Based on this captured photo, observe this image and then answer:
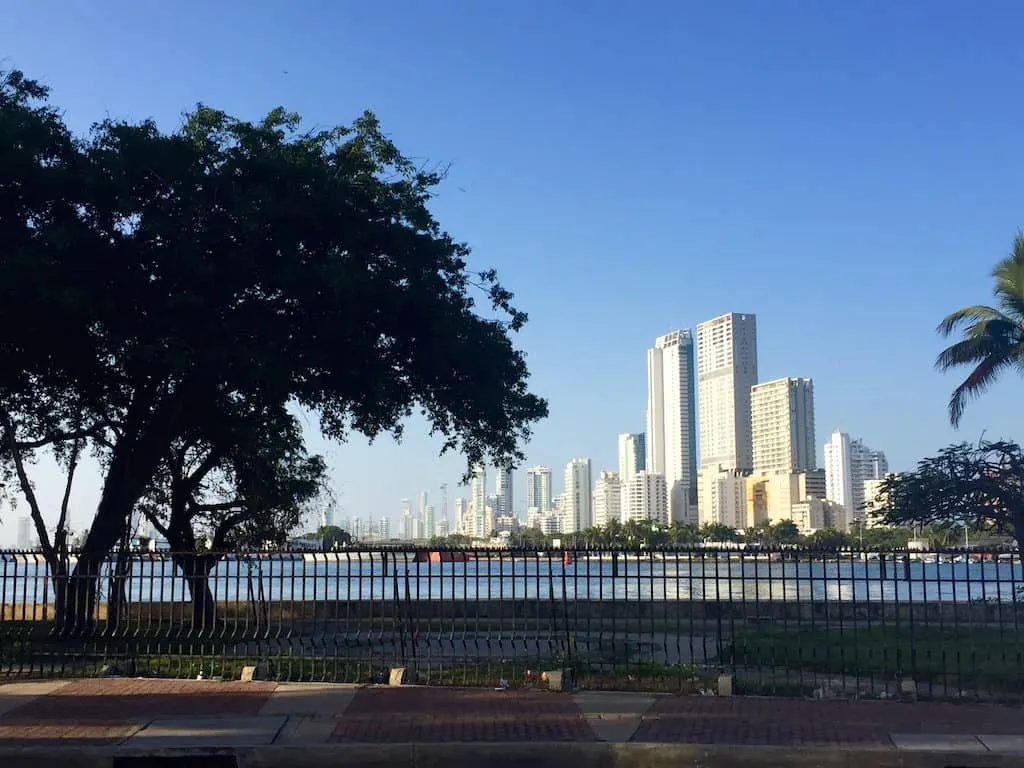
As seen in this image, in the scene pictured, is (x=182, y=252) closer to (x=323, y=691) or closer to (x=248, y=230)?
(x=248, y=230)

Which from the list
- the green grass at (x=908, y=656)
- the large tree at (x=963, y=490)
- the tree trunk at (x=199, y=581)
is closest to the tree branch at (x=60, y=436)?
the tree trunk at (x=199, y=581)

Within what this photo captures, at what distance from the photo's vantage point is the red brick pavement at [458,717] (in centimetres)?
941

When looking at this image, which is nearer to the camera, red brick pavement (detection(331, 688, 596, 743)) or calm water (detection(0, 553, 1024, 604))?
red brick pavement (detection(331, 688, 596, 743))

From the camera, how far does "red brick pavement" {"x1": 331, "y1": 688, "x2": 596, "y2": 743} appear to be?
30.9 feet

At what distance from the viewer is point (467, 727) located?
973 centimetres

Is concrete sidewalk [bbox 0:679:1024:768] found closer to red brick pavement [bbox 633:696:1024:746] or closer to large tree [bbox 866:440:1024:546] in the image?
red brick pavement [bbox 633:696:1024:746]

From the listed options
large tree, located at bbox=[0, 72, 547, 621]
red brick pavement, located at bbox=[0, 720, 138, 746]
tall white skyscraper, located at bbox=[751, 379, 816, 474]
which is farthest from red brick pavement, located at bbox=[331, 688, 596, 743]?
tall white skyscraper, located at bbox=[751, 379, 816, 474]

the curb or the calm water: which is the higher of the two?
the calm water

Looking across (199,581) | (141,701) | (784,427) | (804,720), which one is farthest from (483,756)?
(784,427)

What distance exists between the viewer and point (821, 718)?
403 inches

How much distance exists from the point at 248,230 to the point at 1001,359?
1739cm

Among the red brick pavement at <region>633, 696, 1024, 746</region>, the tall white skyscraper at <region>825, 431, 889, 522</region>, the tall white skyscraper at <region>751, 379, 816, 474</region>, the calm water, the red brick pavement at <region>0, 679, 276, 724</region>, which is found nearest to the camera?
the red brick pavement at <region>633, 696, 1024, 746</region>

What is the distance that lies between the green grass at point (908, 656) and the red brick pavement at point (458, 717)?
2610mm

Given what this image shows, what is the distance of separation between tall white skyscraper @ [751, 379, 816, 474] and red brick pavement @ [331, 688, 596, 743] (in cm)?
17360
